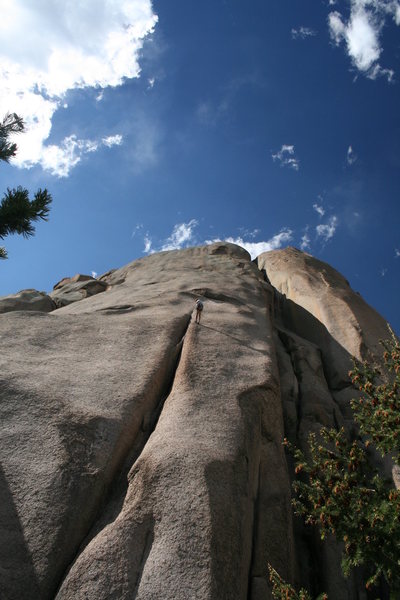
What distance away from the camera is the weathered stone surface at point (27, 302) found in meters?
20.6

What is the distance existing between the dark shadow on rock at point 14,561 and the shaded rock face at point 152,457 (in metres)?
0.02

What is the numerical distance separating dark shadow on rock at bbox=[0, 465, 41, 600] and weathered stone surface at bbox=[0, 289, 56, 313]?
13187 millimetres

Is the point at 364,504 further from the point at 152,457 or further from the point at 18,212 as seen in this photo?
the point at 18,212

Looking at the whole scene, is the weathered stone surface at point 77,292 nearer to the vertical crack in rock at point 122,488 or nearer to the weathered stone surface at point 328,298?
the weathered stone surface at point 328,298

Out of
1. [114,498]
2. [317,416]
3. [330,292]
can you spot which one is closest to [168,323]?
[317,416]

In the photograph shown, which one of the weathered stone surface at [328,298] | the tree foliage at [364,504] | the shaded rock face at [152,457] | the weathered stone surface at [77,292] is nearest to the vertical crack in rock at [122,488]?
the shaded rock face at [152,457]

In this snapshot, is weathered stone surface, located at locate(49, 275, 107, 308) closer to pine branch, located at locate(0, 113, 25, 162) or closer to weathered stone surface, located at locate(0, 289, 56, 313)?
weathered stone surface, located at locate(0, 289, 56, 313)

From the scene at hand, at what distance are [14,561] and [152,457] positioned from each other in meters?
2.77

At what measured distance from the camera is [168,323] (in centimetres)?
1483

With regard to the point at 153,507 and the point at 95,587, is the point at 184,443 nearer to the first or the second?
the point at 153,507

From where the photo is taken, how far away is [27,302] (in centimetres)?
2117

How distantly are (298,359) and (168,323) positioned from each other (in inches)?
205

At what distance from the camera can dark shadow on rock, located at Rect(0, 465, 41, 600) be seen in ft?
24.3

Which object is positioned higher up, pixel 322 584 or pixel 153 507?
pixel 153 507
